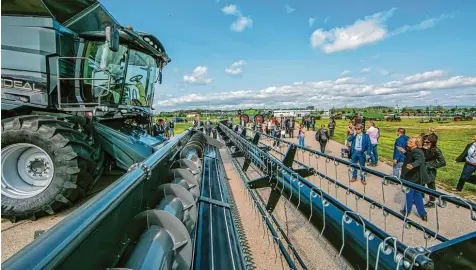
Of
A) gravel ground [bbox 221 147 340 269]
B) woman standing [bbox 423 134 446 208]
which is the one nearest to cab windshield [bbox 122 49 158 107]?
gravel ground [bbox 221 147 340 269]

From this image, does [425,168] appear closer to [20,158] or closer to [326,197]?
[326,197]

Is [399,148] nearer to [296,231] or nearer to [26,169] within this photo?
[296,231]

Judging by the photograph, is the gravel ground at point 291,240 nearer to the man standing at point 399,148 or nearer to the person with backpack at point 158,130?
the man standing at point 399,148

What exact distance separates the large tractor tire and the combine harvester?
0.02 meters

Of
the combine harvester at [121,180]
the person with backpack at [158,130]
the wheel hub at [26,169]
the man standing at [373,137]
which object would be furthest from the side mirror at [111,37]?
the man standing at [373,137]

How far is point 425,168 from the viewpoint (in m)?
5.20

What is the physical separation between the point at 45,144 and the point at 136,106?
355 centimetres

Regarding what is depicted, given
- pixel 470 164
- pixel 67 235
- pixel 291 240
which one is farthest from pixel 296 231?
pixel 470 164

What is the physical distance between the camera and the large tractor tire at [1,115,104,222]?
4.00 meters

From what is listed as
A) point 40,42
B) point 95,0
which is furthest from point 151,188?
point 95,0

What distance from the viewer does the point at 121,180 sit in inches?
56.8

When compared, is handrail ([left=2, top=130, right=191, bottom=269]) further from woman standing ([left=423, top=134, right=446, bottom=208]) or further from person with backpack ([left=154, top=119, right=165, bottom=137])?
person with backpack ([left=154, top=119, right=165, bottom=137])

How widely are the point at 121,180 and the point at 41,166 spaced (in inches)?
152

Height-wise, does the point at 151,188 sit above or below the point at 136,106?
below
